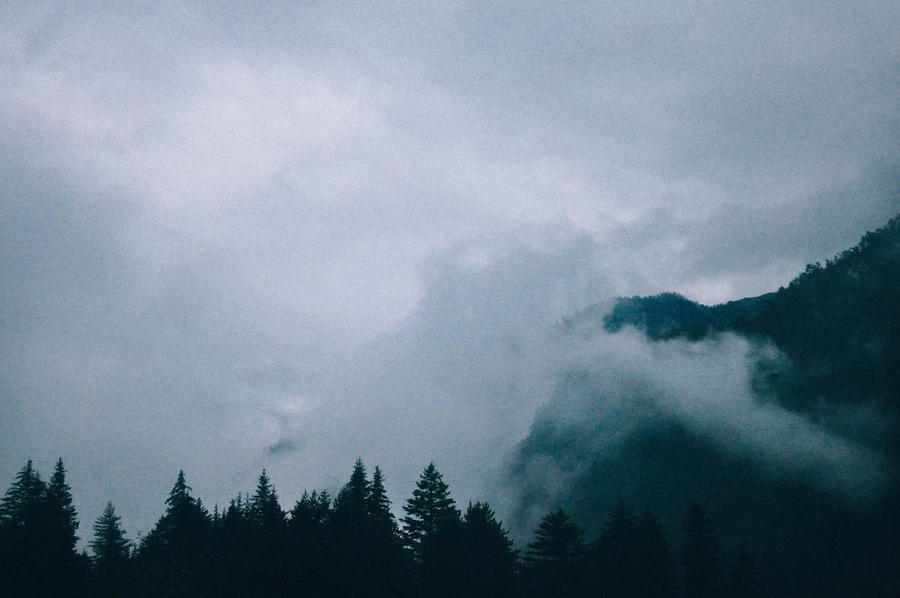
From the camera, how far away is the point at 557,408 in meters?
181

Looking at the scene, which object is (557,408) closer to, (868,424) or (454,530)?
(868,424)

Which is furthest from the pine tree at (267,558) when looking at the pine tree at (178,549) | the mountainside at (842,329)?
the mountainside at (842,329)

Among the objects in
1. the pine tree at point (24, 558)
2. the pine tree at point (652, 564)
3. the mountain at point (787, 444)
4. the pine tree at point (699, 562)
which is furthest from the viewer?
the mountain at point (787, 444)

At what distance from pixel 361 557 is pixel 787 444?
99739 millimetres

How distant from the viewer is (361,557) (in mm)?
34281

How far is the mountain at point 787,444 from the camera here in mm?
87000

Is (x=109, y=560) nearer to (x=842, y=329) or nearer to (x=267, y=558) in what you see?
(x=267, y=558)

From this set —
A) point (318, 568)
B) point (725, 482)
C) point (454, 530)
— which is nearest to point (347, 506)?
point (454, 530)

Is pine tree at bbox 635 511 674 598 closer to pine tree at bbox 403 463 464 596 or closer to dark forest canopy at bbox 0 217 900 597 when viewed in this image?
dark forest canopy at bbox 0 217 900 597

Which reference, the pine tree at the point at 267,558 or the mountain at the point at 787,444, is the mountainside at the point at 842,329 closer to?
the mountain at the point at 787,444

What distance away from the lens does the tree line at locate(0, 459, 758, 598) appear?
32.4 m

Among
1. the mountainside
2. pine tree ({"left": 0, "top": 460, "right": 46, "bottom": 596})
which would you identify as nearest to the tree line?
pine tree ({"left": 0, "top": 460, "right": 46, "bottom": 596})

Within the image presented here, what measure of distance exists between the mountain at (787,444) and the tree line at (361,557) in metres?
36.8

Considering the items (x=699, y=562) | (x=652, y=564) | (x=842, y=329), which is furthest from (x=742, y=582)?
(x=842, y=329)
